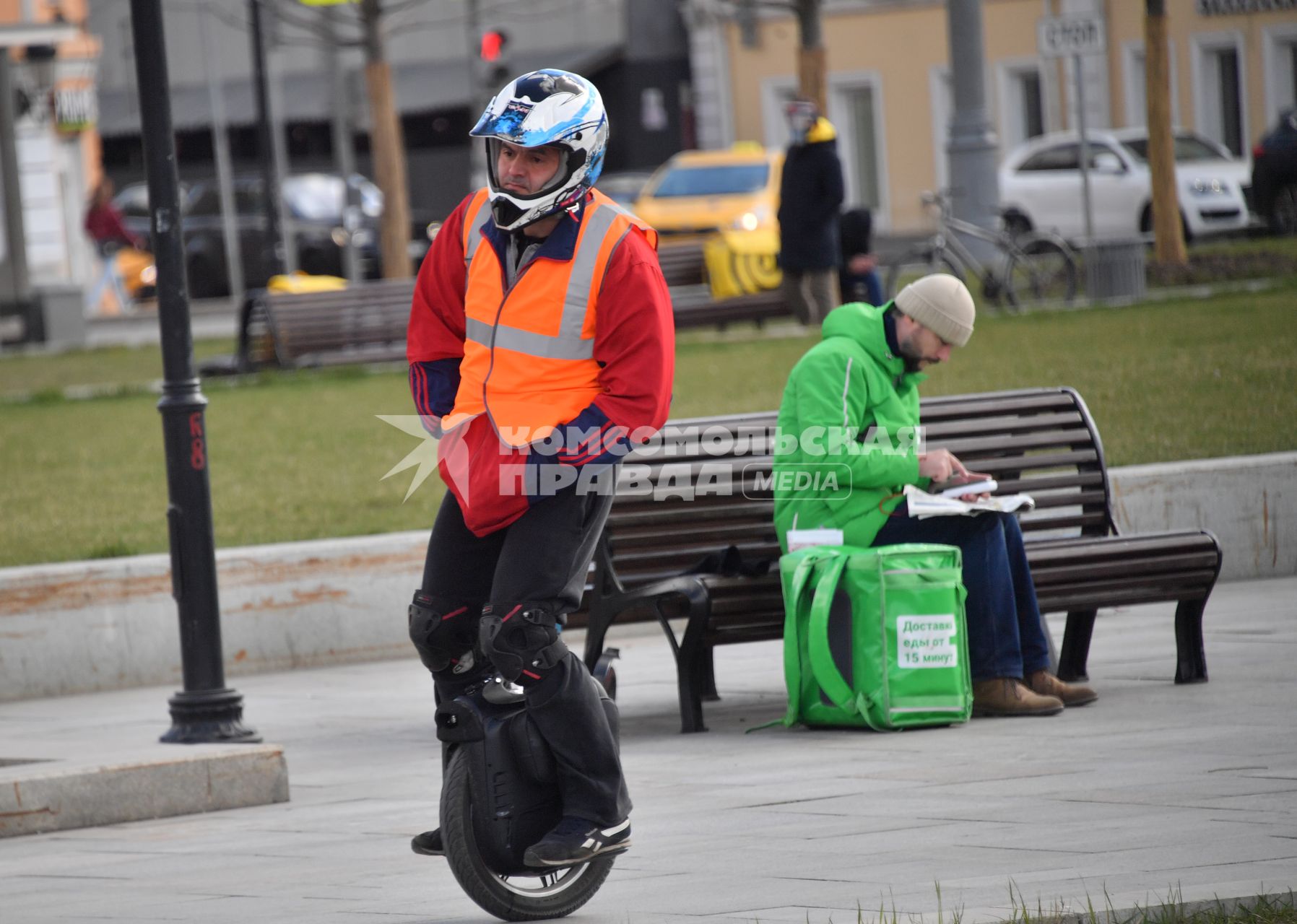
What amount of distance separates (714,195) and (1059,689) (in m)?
21.3

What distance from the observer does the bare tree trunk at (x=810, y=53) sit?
73.7 ft

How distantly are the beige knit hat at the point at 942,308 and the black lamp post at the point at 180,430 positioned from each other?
2376 millimetres

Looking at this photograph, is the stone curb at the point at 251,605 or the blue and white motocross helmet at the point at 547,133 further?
the stone curb at the point at 251,605

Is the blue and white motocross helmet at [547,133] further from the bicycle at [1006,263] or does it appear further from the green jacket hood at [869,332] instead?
the bicycle at [1006,263]

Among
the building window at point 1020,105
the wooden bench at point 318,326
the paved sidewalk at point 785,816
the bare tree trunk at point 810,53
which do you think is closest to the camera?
the paved sidewalk at point 785,816

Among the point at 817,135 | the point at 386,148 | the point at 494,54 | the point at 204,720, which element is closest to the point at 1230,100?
the point at 494,54

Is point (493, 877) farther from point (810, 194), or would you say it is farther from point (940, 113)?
point (940, 113)

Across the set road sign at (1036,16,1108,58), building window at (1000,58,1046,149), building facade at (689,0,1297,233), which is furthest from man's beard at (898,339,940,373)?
building window at (1000,58,1046,149)

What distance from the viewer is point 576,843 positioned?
15.6ft

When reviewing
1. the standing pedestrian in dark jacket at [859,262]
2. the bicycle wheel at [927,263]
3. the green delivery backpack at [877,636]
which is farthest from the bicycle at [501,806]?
the bicycle wheel at [927,263]

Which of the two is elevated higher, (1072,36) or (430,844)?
(1072,36)

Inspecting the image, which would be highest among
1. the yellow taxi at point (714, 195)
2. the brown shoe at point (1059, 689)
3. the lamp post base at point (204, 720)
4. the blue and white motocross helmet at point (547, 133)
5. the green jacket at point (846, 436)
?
the yellow taxi at point (714, 195)

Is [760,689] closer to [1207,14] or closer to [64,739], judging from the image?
[64,739]

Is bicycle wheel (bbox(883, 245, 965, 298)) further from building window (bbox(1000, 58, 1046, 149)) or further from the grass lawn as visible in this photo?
building window (bbox(1000, 58, 1046, 149))
